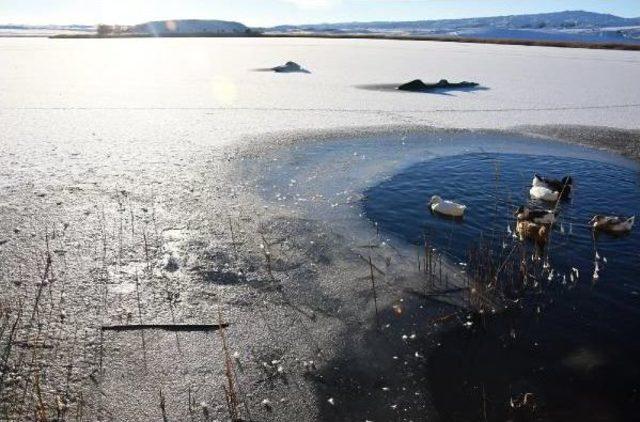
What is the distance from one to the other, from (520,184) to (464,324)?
12.6ft

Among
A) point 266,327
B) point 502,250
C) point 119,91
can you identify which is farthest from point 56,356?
point 119,91

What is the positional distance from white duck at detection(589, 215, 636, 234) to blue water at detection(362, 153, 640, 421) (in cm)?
12

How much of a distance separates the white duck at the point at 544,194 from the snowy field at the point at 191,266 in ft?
7.34

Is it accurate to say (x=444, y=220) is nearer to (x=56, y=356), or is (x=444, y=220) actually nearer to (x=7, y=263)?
(x=56, y=356)

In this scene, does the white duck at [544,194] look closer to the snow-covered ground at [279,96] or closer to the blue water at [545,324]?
the blue water at [545,324]

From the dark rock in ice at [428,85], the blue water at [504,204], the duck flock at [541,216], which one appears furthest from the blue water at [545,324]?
the dark rock in ice at [428,85]

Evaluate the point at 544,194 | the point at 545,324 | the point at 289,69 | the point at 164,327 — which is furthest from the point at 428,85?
the point at 164,327

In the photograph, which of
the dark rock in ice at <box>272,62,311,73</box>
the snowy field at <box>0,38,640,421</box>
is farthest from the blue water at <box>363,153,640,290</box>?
the dark rock in ice at <box>272,62,311,73</box>

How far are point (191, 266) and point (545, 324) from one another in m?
3.19

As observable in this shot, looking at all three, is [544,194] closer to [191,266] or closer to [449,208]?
[449,208]

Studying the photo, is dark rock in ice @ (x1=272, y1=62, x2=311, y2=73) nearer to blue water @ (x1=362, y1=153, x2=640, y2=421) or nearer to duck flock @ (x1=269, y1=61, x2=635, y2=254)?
blue water @ (x1=362, y1=153, x2=640, y2=421)

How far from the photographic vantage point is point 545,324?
3949 mm

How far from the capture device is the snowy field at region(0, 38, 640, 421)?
325 cm

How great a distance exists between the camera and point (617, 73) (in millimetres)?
18469
